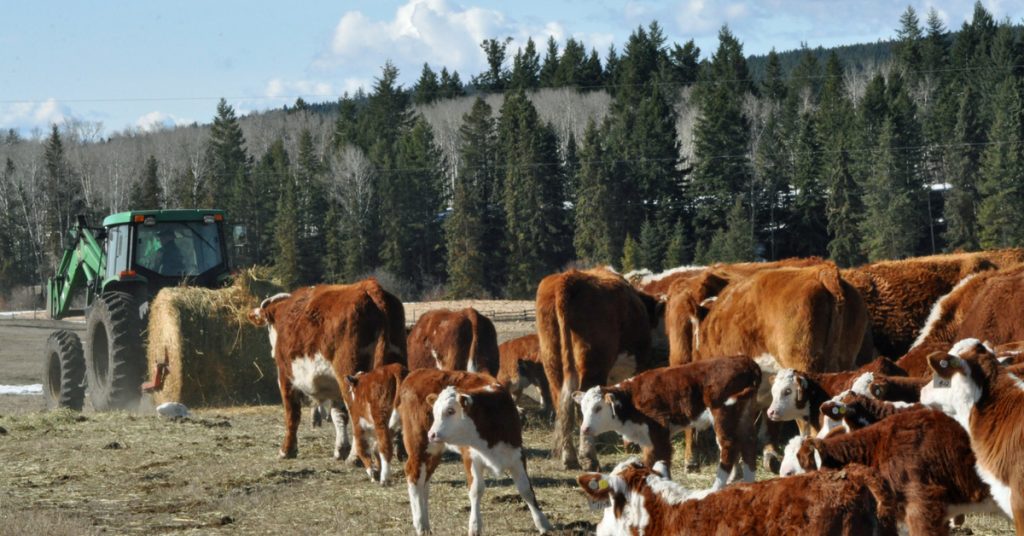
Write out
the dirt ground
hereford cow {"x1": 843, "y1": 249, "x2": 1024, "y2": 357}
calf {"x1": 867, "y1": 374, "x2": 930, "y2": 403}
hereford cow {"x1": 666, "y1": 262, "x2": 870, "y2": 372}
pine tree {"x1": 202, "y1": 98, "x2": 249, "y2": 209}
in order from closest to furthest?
calf {"x1": 867, "y1": 374, "x2": 930, "y2": 403}
the dirt ground
hereford cow {"x1": 666, "y1": 262, "x2": 870, "y2": 372}
hereford cow {"x1": 843, "y1": 249, "x2": 1024, "y2": 357}
pine tree {"x1": 202, "y1": 98, "x2": 249, "y2": 209}

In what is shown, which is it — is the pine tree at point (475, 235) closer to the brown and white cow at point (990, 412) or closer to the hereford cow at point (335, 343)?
the hereford cow at point (335, 343)

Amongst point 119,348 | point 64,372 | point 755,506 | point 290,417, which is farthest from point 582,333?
point 64,372

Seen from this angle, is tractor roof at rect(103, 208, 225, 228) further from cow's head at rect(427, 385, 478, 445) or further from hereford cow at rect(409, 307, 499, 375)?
cow's head at rect(427, 385, 478, 445)

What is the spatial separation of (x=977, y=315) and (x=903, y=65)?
96062mm

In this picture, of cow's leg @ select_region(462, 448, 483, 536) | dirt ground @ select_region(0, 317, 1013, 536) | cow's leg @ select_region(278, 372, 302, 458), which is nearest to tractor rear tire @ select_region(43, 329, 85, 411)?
dirt ground @ select_region(0, 317, 1013, 536)

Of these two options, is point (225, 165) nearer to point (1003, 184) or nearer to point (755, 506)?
point (1003, 184)

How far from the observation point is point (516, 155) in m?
78.6

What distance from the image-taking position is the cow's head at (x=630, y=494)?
7066 millimetres

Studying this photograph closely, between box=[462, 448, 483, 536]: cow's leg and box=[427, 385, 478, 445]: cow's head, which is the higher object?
box=[427, 385, 478, 445]: cow's head

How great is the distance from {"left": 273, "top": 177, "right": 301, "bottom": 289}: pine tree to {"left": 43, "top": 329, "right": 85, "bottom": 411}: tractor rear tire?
166ft

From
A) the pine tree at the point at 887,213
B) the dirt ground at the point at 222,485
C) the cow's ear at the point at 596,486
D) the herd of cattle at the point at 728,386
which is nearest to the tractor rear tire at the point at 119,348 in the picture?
the dirt ground at the point at 222,485

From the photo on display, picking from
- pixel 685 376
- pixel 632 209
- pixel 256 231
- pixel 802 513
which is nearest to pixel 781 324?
pixel 685 376

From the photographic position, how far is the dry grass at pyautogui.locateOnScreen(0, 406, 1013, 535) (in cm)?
1000

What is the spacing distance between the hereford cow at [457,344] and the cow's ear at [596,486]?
887 centimetres
